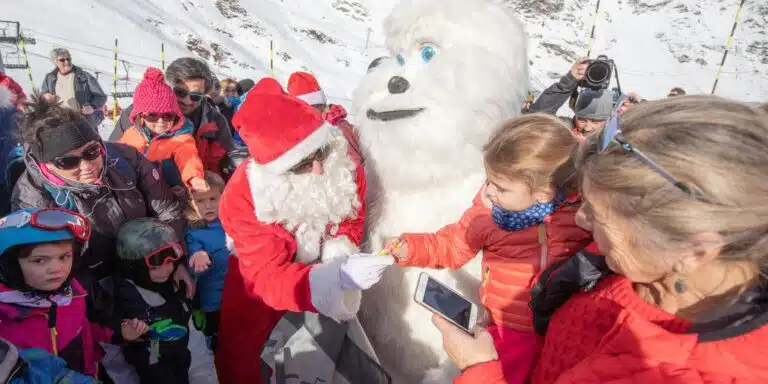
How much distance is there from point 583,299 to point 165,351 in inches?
71.6

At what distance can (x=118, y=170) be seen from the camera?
6.40 ft

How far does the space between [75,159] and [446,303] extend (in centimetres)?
157

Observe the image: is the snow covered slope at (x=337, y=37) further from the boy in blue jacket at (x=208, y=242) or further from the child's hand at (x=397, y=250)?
the child's hand at (x=397, y=250)

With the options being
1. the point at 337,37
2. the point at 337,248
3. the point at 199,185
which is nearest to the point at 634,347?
the point at 337,248

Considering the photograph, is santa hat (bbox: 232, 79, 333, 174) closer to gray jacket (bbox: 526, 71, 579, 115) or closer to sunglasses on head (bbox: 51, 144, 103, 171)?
sunglasses on head (bbox: 51, 144, 103, 171)

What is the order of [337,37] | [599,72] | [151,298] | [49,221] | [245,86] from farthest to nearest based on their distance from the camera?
[337,37]
[245,86]
[599,72]
[151,298]
[49,221]

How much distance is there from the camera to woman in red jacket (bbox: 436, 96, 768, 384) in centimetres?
65

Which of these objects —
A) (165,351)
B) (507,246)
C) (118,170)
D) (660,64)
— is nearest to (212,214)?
(118,170)

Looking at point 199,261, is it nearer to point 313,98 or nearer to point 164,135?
point 164,135

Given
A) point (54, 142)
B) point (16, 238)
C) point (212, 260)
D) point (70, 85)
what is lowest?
point (212, 260)

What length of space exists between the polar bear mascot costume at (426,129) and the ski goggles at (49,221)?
1.09 m

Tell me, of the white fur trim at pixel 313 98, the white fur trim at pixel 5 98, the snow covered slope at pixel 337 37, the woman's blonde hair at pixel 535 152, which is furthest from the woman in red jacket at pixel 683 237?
the snow covered slope at pixel 337 37

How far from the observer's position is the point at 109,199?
73.8 inches

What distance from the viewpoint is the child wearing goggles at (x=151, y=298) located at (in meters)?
1.82
